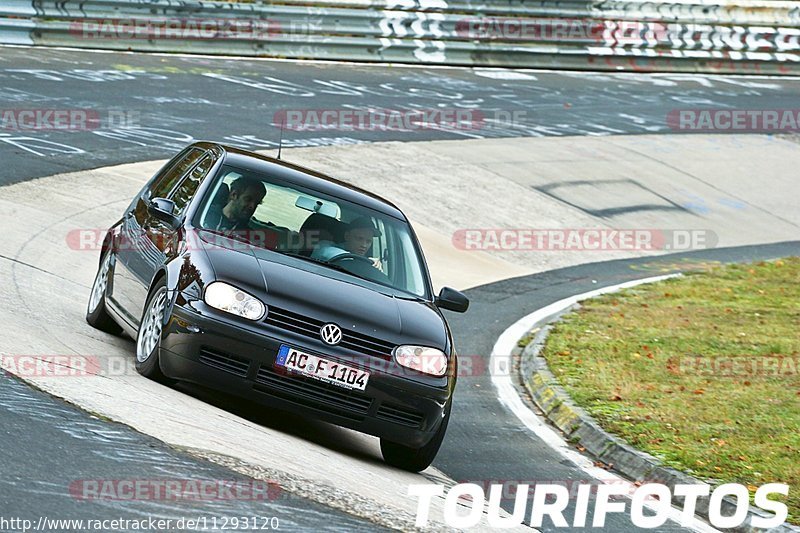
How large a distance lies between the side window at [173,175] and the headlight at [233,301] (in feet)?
7.04

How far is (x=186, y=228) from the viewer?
8695 mm

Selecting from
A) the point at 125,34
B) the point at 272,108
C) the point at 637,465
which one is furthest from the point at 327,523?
the point at 125,34

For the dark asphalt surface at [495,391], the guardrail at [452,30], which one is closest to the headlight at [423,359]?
the dark asphalt surface at [495,391]

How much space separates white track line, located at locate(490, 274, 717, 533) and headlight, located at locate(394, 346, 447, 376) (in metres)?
1.45

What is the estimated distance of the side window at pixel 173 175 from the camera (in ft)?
32.2

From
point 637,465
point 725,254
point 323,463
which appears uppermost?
point 323,463

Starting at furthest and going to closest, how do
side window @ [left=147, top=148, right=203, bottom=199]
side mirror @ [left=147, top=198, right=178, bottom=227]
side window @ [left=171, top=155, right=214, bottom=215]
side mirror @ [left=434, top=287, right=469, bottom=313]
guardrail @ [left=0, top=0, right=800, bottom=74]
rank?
guardrail @ [left=0, top=0, right=800, bottom=74]
side window @ [left=147, top=148, right=203, bottom=199]
side window @ [left=171, top=155, right=214, bottom=215]
side mirror @ [left=434, top=287, right=469, bottom=313]
side mirror @ [left=147, top=198, right=178, bottom=227]

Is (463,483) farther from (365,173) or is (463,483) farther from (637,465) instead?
(365,173)

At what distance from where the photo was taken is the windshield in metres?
8.71

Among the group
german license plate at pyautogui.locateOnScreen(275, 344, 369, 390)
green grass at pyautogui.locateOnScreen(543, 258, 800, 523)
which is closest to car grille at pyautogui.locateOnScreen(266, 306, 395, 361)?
german license plate at pyautogui.locateOnScreen(275, 344, 369, 390)

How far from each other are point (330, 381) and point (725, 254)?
12549 millimetres

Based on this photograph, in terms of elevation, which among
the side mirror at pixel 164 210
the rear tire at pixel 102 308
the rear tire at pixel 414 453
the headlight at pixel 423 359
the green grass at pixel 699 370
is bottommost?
the green grass at pixel 699 370

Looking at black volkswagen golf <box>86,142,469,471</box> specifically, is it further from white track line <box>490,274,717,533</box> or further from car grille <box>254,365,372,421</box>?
white track line <box>490,274,717,533</box>

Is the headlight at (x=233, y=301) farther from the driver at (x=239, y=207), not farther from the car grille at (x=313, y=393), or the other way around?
the driver at (x=239, y=207)
